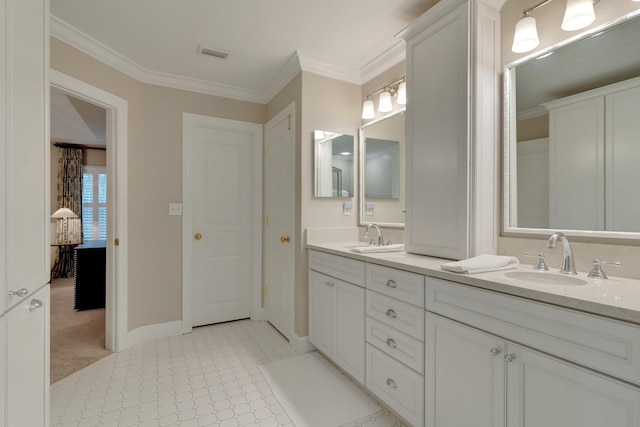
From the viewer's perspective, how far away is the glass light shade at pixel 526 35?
1.47m

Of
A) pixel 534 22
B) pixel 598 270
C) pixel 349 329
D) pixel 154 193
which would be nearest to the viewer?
pixel 598 270

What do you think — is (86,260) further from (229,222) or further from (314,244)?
(314,244)

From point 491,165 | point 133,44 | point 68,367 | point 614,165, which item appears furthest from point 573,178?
point 68,367

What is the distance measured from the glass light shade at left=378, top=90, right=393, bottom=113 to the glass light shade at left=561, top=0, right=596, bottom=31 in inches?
46.0

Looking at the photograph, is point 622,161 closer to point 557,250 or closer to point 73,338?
point 557,250

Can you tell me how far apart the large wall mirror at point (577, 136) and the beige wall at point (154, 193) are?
269 cm

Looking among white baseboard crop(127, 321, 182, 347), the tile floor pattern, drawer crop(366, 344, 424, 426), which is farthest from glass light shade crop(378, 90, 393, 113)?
white baseboard crop(127, 321, 182, 347)

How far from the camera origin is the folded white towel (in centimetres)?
126

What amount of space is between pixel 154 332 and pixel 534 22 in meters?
3.53

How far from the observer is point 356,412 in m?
1.74

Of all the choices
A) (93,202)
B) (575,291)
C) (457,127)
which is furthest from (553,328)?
(93,202)

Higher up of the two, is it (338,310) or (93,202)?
(93,202)

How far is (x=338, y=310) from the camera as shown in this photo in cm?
208
